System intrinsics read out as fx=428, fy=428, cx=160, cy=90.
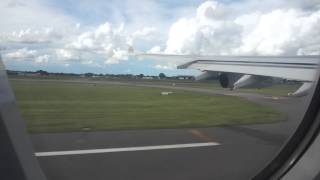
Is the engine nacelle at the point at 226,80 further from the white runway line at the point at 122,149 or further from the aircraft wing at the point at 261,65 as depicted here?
the white runway line at the point at 122,149

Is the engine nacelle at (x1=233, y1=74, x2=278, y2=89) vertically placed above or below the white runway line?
above

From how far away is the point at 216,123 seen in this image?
2381 millimetres

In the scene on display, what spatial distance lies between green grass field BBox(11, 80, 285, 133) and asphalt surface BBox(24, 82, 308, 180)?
6cm

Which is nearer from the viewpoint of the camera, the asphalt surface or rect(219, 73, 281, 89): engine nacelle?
the asphalt surface

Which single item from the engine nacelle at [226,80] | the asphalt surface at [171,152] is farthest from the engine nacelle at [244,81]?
the asphalt surface at [171,152]

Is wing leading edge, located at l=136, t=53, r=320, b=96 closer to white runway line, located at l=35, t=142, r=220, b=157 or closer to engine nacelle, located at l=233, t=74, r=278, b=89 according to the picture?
engine nacelle, located at l=233, t=74, r=278, b=89

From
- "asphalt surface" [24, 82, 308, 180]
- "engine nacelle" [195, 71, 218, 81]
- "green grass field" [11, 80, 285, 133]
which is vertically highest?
Answer: "engine nacelle" [195, 71, 218, 81]

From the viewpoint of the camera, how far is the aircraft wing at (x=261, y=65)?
7.00 feet

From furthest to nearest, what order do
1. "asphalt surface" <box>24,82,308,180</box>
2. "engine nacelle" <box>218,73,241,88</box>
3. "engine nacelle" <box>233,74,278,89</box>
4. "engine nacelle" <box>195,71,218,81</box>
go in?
1. "engine nacelle" <box>233,74,278,89</box>
2. "engine nacelle" <box>218,73,241,88</box>
3. "engine nacelle" <box>195,71,218,81</box>
4. "asphalt surface" <box>24,82,308,180</box>

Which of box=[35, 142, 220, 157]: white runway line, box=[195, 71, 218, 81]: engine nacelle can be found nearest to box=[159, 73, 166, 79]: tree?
box=[35, 142, 220, 157]: white runway line

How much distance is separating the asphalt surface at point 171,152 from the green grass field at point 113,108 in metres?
0.06

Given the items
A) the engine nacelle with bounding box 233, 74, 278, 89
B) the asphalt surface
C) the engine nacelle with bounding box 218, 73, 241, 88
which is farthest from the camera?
the engine nacelle with bounding box 233, 74, 278, 89

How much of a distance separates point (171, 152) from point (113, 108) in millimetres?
530

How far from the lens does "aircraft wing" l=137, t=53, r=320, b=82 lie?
2135 millimetres
